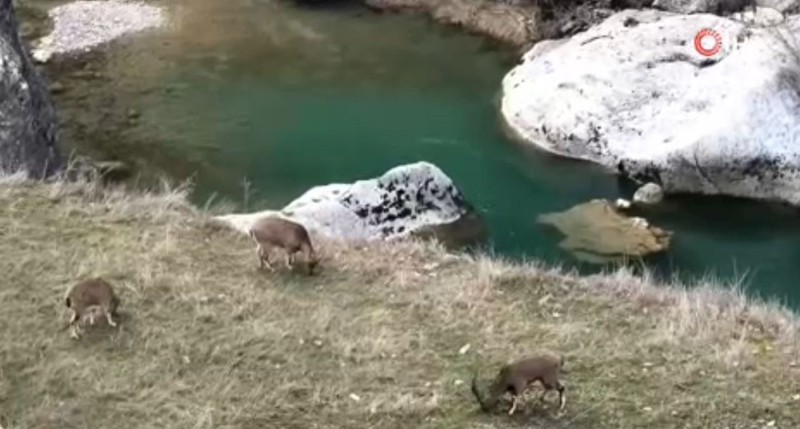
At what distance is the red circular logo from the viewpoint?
82.5 ft

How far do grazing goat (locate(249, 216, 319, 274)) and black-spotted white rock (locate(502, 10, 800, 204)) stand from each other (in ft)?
36.3

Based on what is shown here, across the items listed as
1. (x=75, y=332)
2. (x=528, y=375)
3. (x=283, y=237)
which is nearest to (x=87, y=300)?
(x=75, y=332)

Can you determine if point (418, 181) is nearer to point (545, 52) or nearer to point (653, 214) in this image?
point (653, 214)

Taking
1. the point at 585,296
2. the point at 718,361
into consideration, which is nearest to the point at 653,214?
the point at 585,296

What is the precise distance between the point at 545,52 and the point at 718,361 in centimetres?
1680

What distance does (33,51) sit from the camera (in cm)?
2953

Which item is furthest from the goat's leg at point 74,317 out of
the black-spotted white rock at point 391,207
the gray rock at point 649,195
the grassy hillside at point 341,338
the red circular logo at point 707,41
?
the red circular logo at point 707,41

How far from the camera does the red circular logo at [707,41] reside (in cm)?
2514

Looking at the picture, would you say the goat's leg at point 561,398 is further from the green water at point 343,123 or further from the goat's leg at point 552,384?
the green water at point 343,123

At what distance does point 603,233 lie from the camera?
20.7 metres

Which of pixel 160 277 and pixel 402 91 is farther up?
pixel 160 277

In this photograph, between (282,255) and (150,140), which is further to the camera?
(150,140)

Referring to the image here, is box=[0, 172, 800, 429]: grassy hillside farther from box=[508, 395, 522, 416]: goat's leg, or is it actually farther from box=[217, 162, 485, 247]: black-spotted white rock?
box=[217, 162, 485, 247]: black-spotted white rock

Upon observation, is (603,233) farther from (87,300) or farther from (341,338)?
(87,300)
